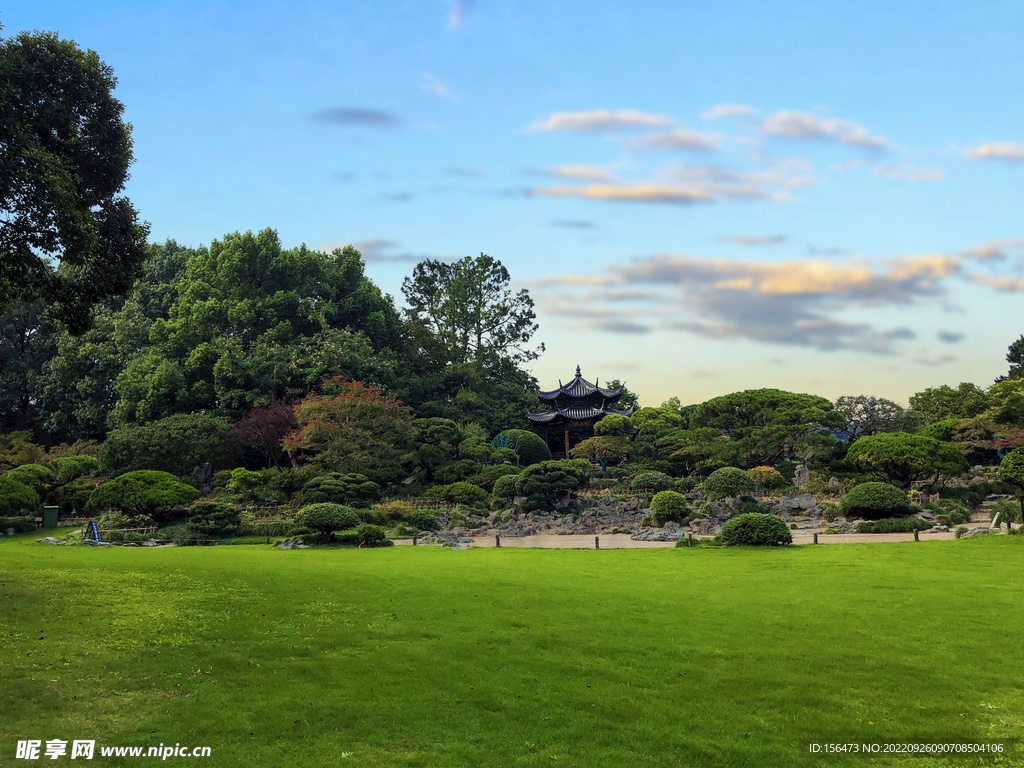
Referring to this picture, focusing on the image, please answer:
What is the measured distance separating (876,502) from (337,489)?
711 inches

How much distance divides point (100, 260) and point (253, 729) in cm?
883

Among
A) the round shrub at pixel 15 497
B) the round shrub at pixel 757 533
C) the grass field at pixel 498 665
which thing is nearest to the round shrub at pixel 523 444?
the round shrub at pixel 757 533

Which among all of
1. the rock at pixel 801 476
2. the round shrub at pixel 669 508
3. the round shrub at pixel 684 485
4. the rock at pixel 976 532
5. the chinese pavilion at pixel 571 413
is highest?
the chinese pavilion at pixel 571 413

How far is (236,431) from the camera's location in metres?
35.4

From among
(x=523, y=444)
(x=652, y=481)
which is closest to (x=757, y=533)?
(x=652, y=481)

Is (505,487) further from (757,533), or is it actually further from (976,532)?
(976,532)

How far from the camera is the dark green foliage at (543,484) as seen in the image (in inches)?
1203

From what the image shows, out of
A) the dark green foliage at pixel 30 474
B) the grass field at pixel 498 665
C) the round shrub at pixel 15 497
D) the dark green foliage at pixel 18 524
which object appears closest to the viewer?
the grass field at pixel 498 665

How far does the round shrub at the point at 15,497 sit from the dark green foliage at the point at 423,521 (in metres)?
12.2

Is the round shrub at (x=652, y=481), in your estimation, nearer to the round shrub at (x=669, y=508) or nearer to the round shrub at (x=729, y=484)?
the round shrub at (x=729, y=484)

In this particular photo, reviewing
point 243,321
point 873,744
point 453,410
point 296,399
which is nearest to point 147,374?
point 243,321

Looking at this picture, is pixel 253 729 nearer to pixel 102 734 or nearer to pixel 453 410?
pixel 102 734

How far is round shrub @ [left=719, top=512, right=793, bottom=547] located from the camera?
66.4 ft

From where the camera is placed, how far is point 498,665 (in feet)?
29.4
